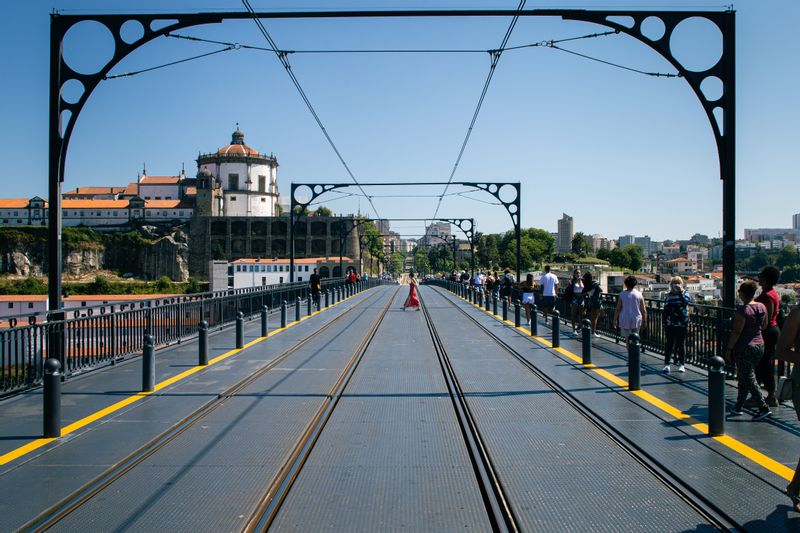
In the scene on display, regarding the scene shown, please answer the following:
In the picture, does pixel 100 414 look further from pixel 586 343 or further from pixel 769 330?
pixel 769 330

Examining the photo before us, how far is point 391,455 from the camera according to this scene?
705 cm

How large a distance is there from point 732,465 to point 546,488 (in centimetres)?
200

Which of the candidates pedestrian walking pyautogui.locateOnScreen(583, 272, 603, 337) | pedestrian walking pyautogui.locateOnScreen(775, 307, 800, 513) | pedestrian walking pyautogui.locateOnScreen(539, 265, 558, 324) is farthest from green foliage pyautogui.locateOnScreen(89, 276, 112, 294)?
pedestrian walking pyautogui.locateOnScreen(775, 307, 800, 513)

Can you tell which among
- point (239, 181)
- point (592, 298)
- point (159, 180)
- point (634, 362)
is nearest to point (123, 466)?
point (634, 362)

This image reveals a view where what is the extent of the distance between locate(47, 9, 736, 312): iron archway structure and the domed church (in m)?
135

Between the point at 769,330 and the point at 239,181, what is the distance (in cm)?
14502

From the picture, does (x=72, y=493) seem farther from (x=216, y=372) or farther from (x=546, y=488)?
(x=216, y=372)

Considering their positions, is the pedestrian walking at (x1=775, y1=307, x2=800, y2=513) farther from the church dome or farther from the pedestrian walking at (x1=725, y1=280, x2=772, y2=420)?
the church dome

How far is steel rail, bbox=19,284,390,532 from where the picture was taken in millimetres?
5277

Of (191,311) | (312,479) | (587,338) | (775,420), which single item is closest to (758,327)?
(775,420)

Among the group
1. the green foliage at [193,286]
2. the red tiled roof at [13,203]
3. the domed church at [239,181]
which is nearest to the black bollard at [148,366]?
the green foliage at [193,286]

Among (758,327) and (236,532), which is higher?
(758,327)

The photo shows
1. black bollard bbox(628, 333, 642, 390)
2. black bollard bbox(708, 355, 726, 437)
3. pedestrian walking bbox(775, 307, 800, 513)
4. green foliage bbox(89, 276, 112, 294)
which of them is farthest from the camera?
green foliage bbox(89, 276, 112, 294)

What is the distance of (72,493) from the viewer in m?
5.85
